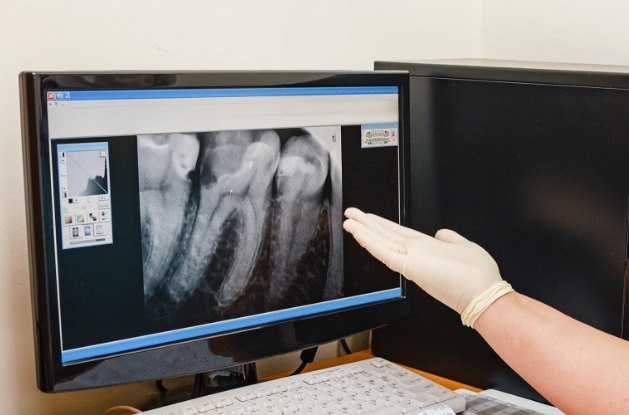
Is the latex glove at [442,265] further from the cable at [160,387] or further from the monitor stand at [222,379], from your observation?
the cable at [160,387]

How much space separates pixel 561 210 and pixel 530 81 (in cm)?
17

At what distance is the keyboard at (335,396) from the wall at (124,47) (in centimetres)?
19

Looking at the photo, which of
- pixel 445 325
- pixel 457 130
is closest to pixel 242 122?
pixel 457 130

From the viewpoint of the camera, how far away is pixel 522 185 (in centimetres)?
107

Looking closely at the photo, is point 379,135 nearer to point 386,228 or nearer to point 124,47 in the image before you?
point 386,228

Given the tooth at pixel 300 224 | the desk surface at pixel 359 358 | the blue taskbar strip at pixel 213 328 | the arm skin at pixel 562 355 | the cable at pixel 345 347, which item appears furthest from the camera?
the cable at pixel 345 347

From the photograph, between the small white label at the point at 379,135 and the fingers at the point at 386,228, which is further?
the small white label at the point at 379,135

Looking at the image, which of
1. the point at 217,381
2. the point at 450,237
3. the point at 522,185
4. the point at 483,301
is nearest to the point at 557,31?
the point at 522,185

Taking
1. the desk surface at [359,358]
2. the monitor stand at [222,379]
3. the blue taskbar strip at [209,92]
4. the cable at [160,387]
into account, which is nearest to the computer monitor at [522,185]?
the desk surface at [359,358]

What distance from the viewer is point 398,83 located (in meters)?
1.06

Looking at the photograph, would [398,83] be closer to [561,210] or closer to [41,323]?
[561,210]

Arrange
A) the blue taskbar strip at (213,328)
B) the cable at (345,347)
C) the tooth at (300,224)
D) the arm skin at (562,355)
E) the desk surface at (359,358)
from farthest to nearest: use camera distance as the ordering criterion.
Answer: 1. the cable at (345,347)
2. the desk surface at (359,358)
3. the tooth at (300,224)
4. the blue taskbar strip at (213,328)
5. the arm skin at (562,355)

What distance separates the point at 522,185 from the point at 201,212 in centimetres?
42

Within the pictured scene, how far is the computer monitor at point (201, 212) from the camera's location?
0.84 metres
